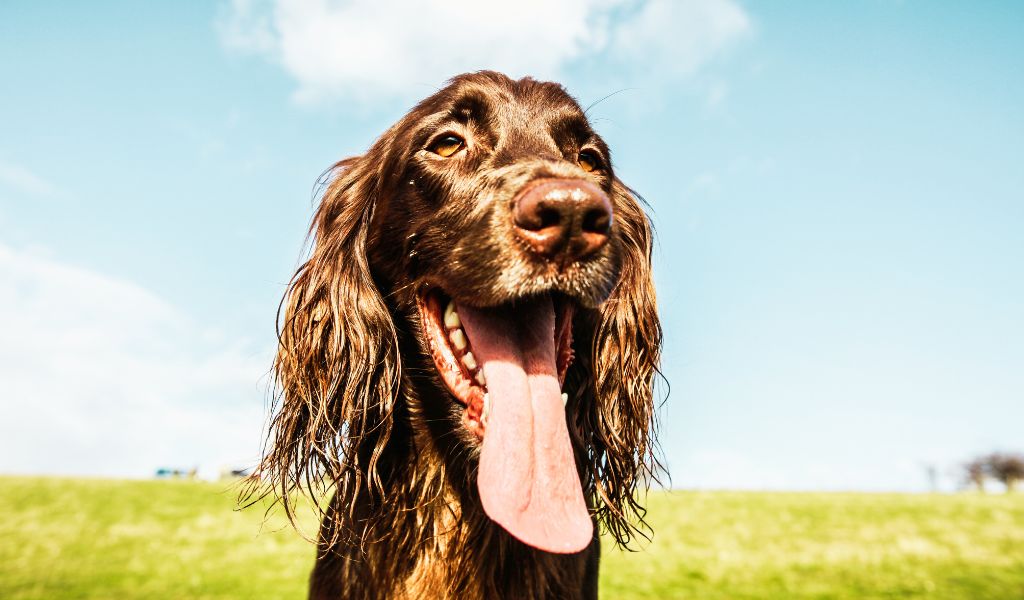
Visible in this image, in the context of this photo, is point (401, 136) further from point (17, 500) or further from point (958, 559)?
point (17, 500)

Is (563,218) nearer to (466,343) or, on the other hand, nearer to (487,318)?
(487,318)

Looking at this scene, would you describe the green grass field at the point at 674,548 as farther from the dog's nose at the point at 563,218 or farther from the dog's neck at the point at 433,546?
the dog's nose at the point at 563,218

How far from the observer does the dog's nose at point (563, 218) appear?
2031mm

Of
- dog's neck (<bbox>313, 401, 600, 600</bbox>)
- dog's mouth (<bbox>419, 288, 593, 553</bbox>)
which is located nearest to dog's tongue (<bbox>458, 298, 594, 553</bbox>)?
dog's mouth (<bbox>419, 288, 593, 553</bbox>)

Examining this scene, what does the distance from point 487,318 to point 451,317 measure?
215 mm

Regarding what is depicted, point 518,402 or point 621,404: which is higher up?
point 621,404

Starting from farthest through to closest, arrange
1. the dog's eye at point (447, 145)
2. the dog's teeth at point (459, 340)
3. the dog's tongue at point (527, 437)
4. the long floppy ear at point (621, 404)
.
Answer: the long floppy ear at point (621, 404) < the dog's eye at point (447, 145) < the dog's teeth at point (459, 340) < the dog's tongue at point (527, 437)

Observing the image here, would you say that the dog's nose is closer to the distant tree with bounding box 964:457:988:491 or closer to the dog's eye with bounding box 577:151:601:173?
the dog's eye with bounding box 577:151:601:173

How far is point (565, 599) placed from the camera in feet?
9.02

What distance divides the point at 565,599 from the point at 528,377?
985 millimetres

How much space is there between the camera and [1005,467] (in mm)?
58906

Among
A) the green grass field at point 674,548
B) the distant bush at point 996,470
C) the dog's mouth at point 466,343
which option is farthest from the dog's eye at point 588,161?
the distant bush at point 996,470

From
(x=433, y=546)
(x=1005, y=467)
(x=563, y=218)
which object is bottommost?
(x=433, y=546)

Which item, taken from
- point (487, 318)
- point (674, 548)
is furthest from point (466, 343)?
point (674, 548)
